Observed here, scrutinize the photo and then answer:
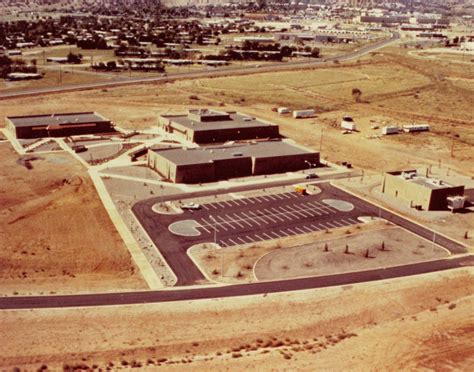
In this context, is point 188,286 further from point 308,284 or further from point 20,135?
point 20,135

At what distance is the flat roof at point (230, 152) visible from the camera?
91.9 metres

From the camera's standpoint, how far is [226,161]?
9188 centimetres

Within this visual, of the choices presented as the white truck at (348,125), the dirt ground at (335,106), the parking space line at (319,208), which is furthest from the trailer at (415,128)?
the parking space line at (319,208)

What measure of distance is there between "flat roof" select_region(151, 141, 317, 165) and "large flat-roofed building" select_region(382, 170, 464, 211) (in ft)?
61.2

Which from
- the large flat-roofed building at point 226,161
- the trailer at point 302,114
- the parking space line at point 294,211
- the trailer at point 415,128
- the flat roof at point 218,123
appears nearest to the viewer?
the parking space line at point 294,211

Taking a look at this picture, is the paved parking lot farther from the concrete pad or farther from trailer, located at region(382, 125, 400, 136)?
trailer, located at region(382, 125, 400, 136)

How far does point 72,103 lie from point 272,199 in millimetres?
88718

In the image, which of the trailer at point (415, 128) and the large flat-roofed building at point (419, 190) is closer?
the large flat-roofed building at point (419, 190)

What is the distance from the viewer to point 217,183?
293 ft

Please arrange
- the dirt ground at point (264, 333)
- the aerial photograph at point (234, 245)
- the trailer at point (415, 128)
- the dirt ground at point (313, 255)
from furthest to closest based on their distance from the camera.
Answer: the trailer at point (415, 128) → the dirt ground at point (313, 255) → the aerial photograph at point (234, 245) → the dirt ground at point (264, 333)

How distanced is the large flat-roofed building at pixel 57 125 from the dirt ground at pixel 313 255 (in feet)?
209

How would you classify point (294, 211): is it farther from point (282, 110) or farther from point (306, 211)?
point (282, 110)

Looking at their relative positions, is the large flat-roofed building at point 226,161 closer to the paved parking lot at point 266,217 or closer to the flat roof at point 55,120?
the paved parking lot at point 266,217

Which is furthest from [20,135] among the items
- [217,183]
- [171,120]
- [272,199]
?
[272,199]
